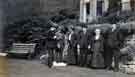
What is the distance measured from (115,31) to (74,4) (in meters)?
1.23

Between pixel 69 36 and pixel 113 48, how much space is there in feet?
3.59

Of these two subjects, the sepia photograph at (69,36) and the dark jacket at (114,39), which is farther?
the dark jacket at (114,39)

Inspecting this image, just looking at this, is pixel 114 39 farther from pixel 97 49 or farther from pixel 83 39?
pixel 83 39

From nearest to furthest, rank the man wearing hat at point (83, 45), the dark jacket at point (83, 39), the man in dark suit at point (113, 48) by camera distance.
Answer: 1. the man in dark suit at point (113, 48)
2. the man wearing hat at point (83, 45)
3. the dark jacket at point (83, 39)

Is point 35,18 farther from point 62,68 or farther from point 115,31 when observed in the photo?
point 115,31

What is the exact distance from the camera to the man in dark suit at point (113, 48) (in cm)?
646

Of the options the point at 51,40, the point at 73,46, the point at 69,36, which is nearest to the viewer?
the point at 51,40

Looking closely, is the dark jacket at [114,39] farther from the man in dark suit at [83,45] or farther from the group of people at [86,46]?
the man in dark suit at [83,45]

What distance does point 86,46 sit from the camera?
687 cm

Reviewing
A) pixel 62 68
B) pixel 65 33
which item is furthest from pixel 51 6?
pixel 62 68

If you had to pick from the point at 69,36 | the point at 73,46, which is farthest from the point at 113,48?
the point at 69,36

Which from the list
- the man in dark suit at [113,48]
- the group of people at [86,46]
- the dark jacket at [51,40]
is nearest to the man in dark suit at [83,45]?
the group of people at [86,46]

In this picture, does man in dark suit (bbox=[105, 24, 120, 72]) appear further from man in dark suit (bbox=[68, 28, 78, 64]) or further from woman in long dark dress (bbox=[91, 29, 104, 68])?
man in dark suit (bbox=[68, 28, 78, 64])

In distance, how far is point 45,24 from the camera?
6.13 m
